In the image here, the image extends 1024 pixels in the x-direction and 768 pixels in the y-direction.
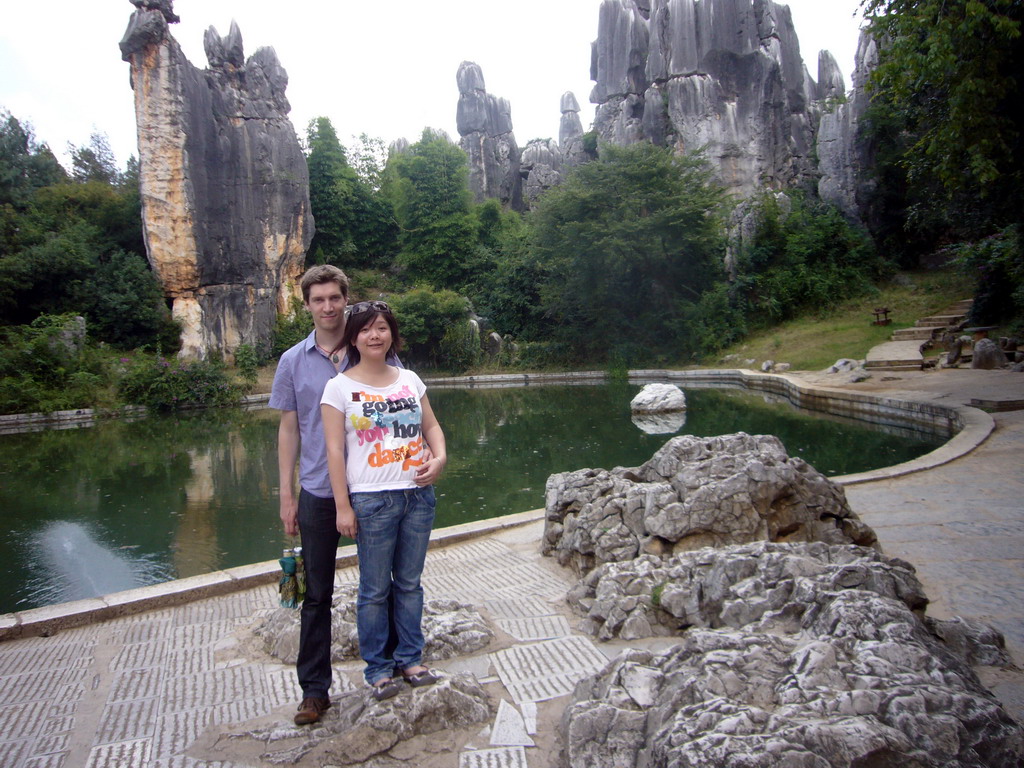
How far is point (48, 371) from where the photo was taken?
18.2m

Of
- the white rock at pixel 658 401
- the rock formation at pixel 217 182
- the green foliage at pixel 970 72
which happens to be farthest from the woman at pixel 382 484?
the rock formation at pixel 217 182

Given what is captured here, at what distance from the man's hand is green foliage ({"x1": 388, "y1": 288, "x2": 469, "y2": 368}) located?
22523 millimetres

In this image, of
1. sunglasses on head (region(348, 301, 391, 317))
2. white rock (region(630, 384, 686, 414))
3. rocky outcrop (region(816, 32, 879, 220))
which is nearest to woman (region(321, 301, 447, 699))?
sunglasses on head (region(348, 301, 391, 317))

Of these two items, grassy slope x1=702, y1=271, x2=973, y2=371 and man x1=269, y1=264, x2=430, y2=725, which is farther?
grassy slope x1=702, y1=271, x2=973, y2=371

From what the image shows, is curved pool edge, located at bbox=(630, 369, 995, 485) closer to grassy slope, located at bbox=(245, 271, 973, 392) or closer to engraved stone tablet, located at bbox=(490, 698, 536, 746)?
grassy slope, located at bbox=(245, 271, 973, 392)

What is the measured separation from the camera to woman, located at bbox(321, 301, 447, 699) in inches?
85.2

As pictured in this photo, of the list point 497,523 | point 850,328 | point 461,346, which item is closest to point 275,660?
point 497,523

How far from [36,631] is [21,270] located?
22.4 metres

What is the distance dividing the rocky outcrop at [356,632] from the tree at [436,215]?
27408 millimetres

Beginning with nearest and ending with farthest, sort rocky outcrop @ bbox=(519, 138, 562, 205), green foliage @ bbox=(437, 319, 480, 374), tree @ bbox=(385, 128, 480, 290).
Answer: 1. green foliage @ bbox=(437, 319, 480, 374)
2. tree @ bbox=(385, 128, 480, 290)
3. rocky outcrop @ bbox=(519, 138, 562, 205)

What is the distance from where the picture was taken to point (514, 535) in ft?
15.9

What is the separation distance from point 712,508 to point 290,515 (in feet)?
6.69

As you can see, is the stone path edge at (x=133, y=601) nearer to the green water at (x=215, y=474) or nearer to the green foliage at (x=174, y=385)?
the green water at (x=215, y=474)

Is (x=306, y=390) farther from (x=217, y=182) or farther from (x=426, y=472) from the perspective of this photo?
(x=217, y=182)
